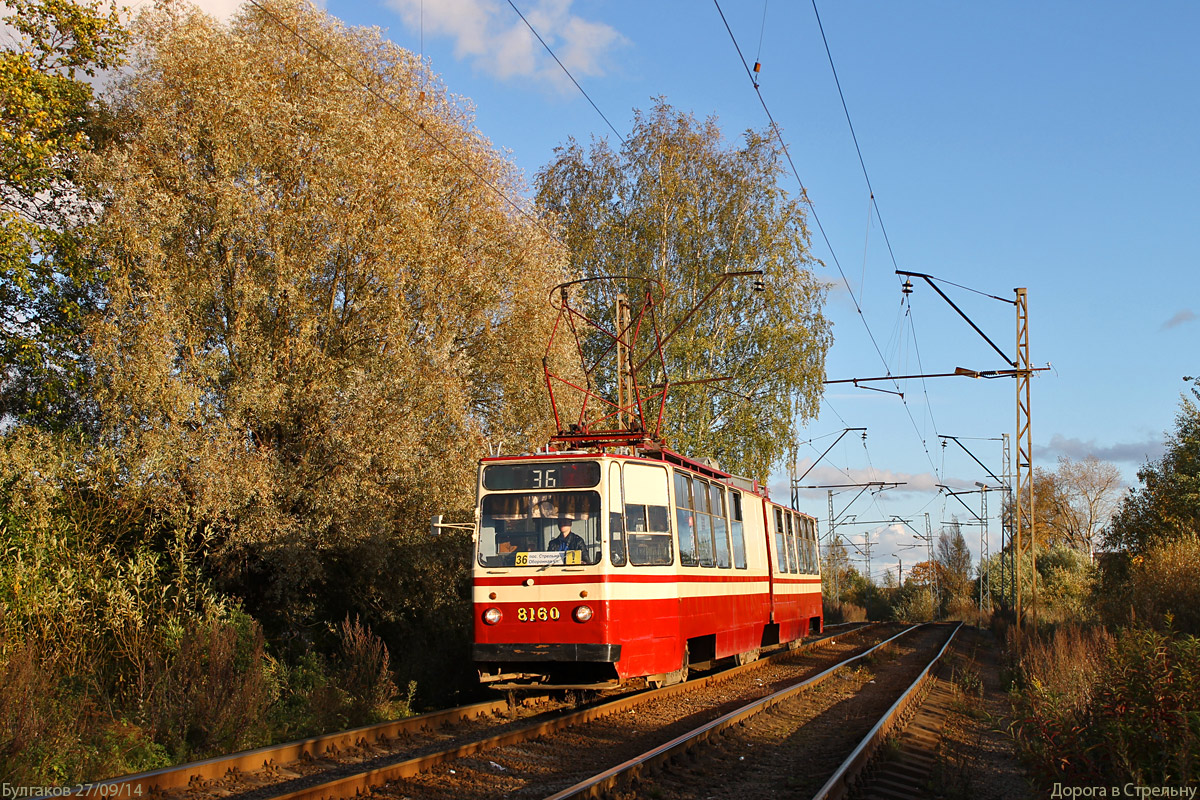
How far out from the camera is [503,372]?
1992 centimetres

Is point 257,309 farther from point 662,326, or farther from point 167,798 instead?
point 662,326

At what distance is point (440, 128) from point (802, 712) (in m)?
13.8

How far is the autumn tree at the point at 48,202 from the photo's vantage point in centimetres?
1625

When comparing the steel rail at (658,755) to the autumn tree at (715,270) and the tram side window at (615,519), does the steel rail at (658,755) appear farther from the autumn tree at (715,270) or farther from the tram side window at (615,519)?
the autumn tree at (715,270)

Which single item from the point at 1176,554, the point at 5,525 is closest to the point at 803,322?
the point at 1176,554

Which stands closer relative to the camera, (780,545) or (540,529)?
(540,529)

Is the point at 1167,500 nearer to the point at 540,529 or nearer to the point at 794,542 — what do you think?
the point at 794,542

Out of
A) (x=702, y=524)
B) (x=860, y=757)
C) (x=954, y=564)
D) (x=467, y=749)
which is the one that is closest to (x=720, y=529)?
(x=702, y=524)

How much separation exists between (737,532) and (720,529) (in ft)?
3.99

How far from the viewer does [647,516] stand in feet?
40.3

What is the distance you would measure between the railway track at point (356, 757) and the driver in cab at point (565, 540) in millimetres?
1936

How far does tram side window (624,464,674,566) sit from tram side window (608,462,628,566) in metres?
0.10

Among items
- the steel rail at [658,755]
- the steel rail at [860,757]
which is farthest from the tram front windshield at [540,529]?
the steel rail at [860,757]

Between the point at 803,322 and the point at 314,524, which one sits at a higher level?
the point at 803,322
